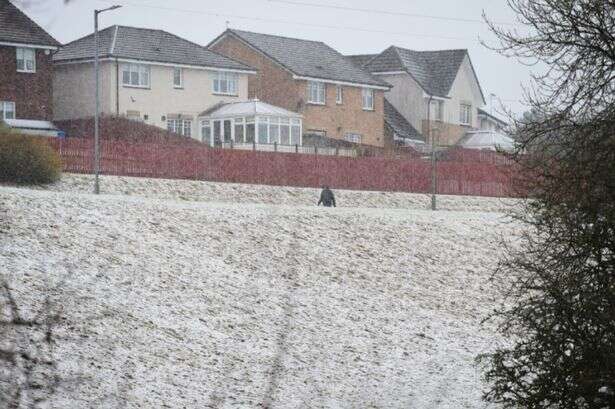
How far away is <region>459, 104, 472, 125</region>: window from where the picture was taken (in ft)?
295

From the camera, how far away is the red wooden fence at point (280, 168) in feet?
160

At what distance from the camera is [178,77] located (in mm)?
67250

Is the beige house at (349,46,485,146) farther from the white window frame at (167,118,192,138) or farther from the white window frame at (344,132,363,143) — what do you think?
the white window frame at (167,118,192,138)

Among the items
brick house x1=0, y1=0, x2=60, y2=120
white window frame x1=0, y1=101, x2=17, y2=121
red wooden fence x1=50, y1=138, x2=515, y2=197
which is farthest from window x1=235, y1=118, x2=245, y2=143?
white window frame x1=0, y1=101, x2=17, y2=121

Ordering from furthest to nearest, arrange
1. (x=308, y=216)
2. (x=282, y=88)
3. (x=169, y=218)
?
(x=282, y=88) → (x=308, y=216) → (x=169, y=218)

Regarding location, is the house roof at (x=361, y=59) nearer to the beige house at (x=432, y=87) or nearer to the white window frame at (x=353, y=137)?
the beige house at (x=432, y=87)

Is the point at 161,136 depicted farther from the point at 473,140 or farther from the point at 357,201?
the point at 473,140

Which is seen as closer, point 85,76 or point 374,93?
point 85,76

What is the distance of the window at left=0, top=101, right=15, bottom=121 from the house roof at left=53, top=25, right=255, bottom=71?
6.41 metres

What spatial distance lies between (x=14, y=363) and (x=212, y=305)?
302 inches

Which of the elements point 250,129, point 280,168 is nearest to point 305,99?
point 250,129

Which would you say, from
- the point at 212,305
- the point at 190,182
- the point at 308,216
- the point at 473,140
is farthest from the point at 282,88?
the point at 212,305

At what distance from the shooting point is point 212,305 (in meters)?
26.3

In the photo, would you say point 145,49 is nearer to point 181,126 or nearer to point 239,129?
point 181,126
